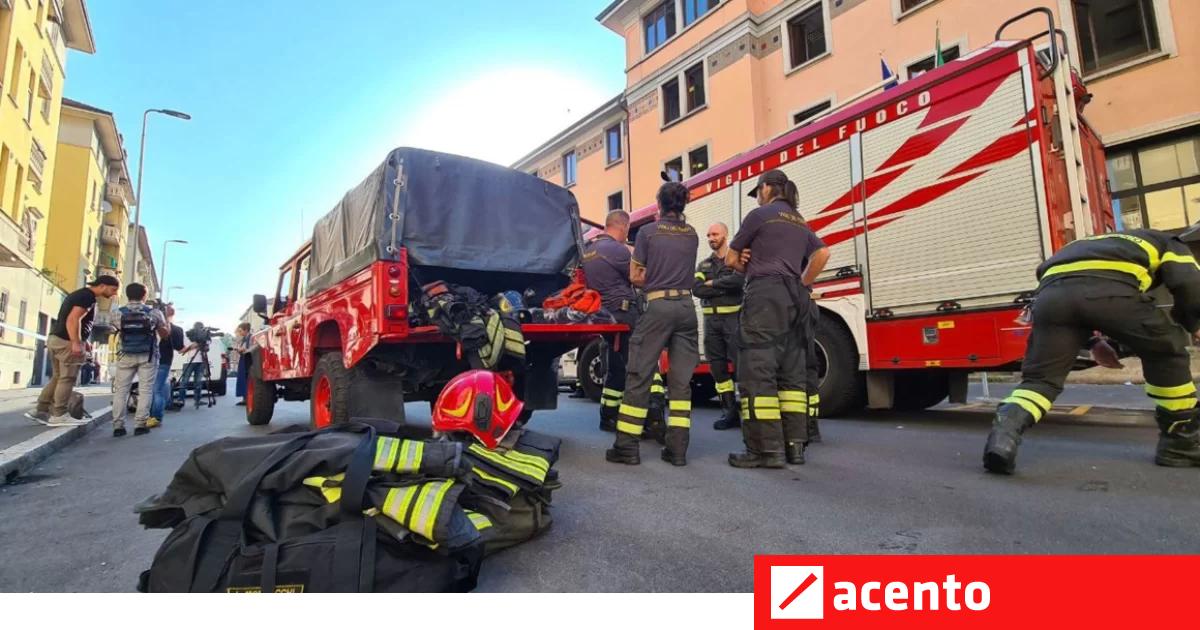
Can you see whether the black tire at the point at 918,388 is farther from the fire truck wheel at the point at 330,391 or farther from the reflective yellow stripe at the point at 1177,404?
the fire truck wheel at the point at 330,391

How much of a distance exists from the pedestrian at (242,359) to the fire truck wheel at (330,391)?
3484 millimetres

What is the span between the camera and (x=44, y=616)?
5.10 feet

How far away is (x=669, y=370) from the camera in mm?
3729

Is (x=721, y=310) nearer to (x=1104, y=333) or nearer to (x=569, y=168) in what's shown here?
(x=1104, y=333)

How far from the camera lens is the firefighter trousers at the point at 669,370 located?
142 inches

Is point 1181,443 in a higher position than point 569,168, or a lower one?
lower

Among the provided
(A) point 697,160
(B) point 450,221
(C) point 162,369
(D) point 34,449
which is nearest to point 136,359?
(C) point 162,369

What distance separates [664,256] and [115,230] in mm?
45771

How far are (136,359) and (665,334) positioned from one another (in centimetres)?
586

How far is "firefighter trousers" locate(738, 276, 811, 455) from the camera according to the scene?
3.45 metres

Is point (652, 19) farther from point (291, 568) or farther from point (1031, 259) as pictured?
point (291, 568)

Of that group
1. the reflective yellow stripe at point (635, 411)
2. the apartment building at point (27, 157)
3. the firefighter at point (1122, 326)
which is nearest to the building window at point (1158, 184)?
the firefighter at point (1122, 326)

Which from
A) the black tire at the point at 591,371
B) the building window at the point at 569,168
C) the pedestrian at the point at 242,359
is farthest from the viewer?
the building window at the point at 569,168

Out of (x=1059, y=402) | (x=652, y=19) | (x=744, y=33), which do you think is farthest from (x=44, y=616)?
(x=652, y=19)
